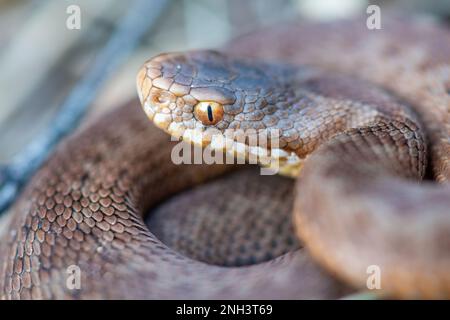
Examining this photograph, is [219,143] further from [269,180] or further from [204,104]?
[269,180]

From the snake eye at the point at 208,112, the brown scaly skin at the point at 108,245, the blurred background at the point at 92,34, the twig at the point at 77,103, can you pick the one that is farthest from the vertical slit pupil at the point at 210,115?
the blurred background at the point at 92,34

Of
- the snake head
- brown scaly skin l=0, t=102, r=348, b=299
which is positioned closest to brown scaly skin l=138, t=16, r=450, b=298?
the snake head

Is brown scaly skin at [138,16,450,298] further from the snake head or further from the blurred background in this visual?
the blurred background

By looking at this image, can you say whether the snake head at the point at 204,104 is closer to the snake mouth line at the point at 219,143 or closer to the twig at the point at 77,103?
the snake mouth line at the point at 219,143

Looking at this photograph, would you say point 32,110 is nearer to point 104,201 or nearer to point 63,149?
point 63,149

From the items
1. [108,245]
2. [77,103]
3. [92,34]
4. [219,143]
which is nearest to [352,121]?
[219,143]

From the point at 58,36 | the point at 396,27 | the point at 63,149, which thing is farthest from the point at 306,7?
the point at 63,149
